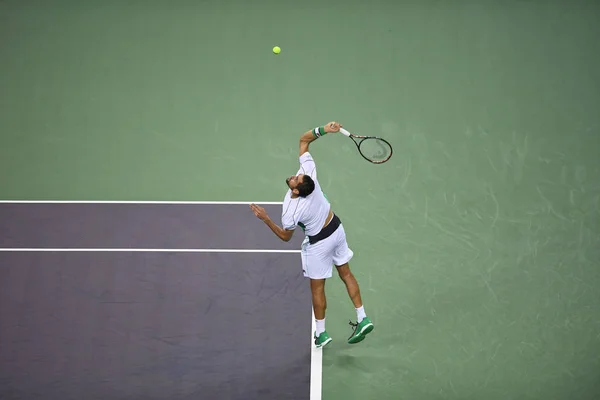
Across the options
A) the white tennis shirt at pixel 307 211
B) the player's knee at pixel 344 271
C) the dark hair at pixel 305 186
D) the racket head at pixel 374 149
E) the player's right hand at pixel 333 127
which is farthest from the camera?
the racket head at pixel 374 149

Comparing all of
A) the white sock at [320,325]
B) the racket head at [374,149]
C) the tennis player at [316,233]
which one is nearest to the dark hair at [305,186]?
the tennis player at [316,233]

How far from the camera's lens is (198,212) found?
988 cm

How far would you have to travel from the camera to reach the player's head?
307 inches

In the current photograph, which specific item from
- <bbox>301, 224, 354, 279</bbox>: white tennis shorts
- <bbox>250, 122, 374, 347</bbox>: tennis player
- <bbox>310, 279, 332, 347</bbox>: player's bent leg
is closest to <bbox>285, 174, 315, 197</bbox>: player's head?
<bbox>250, 122, 374, 347</bbox>: tennis player

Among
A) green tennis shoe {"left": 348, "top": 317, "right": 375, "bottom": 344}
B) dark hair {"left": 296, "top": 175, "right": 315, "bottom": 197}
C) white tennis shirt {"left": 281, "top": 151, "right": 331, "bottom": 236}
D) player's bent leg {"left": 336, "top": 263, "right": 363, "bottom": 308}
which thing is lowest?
green tennis shoe {"left": 348, "top": 317, "right": 375, "bottom": 344}

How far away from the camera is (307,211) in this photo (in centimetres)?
792

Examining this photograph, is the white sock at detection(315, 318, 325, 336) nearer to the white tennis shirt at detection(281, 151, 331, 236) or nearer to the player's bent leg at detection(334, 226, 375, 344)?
the player's bent leg at detection(334, 226, 375, 344)

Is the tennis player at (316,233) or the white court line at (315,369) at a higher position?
the tennis player at (316,233)

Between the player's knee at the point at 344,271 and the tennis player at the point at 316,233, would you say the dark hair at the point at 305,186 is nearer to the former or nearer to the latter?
the tennis player at the point at 316,233

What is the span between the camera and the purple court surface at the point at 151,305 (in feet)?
27.1

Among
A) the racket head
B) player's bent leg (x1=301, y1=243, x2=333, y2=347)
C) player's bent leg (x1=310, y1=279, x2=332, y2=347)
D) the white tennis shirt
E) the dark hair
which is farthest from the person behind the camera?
the racket head

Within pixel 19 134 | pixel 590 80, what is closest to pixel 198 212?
pixel 19 134

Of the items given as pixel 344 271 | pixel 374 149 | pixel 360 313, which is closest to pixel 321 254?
pixel 344 271

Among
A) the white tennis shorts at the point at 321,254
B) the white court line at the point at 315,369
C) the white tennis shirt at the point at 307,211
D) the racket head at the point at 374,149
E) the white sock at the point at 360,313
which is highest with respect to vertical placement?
the racket head at the point at 374,149
